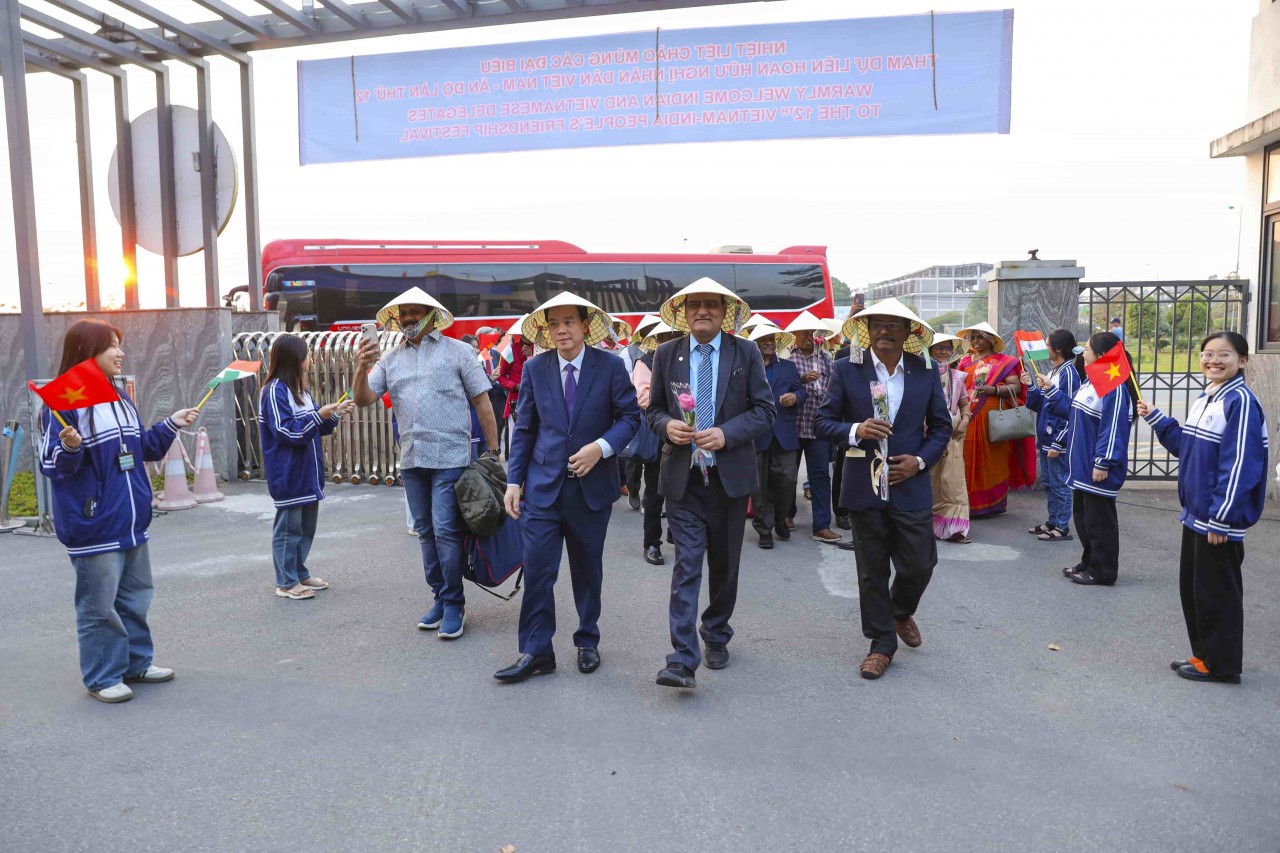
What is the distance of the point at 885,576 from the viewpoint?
4.83 m

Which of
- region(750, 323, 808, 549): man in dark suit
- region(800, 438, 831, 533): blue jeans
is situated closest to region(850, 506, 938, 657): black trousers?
region(750, 323, 808, 549): man in dark suit

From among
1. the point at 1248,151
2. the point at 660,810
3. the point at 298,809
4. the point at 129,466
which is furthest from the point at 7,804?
the point at 1248,151

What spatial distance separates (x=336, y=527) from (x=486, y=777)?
17.7 ft

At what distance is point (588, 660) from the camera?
4.76 meters

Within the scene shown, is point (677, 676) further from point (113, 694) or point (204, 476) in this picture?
point (204, 476)

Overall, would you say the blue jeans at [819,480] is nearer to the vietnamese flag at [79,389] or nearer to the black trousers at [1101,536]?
the black trousers at [1101,536]

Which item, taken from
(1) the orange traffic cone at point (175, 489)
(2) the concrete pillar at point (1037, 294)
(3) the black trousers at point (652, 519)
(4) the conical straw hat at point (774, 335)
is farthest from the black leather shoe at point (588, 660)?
(2) the concrete pillar at point (1037, 294)

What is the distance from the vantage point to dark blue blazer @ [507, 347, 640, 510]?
4.61 m

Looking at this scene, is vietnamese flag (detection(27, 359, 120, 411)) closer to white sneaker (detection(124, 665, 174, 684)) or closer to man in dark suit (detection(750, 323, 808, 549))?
white sneaker (detection(124, 665, 174, 684))

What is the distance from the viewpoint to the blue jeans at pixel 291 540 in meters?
6.09

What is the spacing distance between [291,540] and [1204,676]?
5330 millimetres

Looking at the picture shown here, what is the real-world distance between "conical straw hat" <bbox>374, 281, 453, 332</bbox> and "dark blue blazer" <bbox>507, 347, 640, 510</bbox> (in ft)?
3.28

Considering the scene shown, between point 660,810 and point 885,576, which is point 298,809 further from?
point 885,576

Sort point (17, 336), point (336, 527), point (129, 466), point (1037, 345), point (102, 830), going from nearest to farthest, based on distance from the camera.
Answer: point (102, 830), point (129, 466), point (1037, 345), point (336, 527), point (17, 336)
